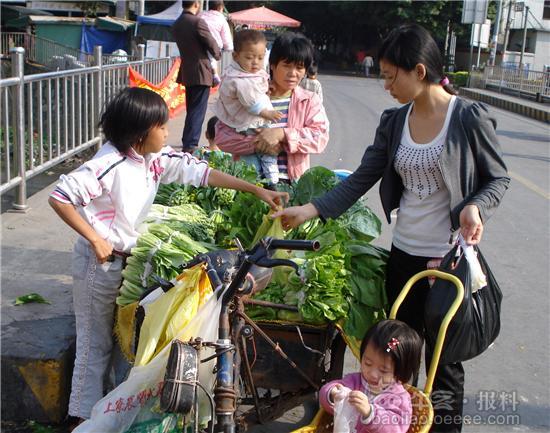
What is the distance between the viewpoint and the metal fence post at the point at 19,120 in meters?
6.39

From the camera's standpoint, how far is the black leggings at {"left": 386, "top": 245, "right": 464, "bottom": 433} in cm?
318

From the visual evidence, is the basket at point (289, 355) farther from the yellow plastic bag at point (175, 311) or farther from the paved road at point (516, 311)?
the paved road at point (516, 311)

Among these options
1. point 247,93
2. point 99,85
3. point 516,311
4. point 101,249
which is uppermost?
point 247,93

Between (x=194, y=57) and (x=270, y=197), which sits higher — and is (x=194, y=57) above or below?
above

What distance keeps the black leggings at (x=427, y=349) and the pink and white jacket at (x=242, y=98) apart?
1469mm

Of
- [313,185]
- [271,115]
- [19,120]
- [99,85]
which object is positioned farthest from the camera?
[99,85]

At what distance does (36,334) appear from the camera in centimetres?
397

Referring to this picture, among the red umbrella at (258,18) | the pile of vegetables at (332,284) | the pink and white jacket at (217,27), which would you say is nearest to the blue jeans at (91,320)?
the pile of vegetables at (332,284)

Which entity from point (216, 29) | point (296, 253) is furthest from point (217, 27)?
point (296, 253)

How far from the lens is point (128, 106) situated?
10.8 feet

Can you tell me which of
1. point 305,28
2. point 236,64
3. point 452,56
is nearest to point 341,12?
point 305,28

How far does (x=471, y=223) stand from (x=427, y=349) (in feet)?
2.29

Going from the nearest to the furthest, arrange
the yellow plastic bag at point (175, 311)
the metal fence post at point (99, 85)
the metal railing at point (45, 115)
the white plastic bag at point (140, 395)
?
the white plastic bag at point (140, 395)
the yellow plastic bag at point (175, 311)
the metal railing at point (45, 115)
the metal fence post at point (99, 85)

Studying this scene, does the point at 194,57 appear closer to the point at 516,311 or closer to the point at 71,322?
the point at 516,311
